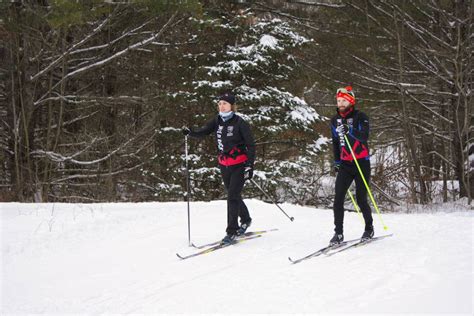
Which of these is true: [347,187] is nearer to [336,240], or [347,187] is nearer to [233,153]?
[336,240]

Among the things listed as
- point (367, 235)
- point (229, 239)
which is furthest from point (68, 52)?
point (367, 235)

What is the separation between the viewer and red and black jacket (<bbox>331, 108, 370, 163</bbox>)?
542 centimetres

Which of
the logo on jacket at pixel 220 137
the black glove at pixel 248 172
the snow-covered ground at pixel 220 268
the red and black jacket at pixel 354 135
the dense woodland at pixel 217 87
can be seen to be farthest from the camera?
the dense woodland at pixel 217 87

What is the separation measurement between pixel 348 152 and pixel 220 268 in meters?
2.06

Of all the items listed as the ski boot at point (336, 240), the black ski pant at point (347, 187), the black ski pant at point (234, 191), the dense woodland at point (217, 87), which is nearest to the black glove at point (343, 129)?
the black ski pant at point (347, 187)

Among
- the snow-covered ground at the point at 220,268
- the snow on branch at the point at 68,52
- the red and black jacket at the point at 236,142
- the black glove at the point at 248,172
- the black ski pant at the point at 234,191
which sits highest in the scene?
the snow on branch at the point at 68,52

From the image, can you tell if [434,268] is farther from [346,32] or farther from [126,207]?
[346,32]

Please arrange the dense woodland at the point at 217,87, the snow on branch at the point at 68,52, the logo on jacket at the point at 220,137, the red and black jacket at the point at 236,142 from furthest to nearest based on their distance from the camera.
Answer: the dense woodland at the point at 217,87
the snow on branch at the point at 68,52
the logo on jacket at the point at 220,137
the red and black jacket at the point at 236,142

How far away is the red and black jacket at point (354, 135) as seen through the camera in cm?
542

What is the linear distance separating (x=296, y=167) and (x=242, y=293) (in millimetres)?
9765

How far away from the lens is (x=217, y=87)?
516 inches

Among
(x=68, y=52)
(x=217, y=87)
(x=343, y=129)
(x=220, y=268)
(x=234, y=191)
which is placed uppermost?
(x=68, y=52)

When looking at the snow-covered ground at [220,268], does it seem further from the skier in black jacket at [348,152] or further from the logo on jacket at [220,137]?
the logo on jacket at [220,137]

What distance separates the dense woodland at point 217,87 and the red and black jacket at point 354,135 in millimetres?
6657
